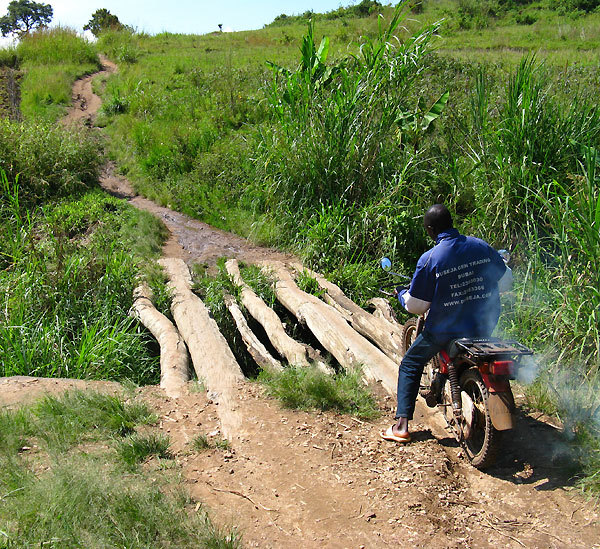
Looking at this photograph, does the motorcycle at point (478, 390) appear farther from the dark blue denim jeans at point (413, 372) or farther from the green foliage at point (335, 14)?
the green foliage at point (335, 14)

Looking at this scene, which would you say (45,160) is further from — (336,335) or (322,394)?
A: (322,394)

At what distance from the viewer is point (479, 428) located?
383cm

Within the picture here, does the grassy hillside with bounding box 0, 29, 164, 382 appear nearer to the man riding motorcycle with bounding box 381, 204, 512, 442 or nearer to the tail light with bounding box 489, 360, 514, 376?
the man riding motorcycle with bounding box 381, 204, 512, 442

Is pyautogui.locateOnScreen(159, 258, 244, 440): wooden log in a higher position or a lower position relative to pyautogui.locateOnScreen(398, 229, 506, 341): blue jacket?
lower

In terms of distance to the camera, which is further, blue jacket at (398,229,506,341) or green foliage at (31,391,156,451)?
green foliage at (31,391,156,451)

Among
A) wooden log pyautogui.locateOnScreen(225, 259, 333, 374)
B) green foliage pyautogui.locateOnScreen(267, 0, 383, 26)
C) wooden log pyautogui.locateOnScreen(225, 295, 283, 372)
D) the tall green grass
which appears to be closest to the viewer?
wooden log pyautogui.locateOnScreen(225, 295, 283, 372)

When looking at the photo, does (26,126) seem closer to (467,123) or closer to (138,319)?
(138,319)

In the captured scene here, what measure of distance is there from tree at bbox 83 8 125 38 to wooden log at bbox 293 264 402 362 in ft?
64.0

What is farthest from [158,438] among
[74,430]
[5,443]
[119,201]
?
[119,201]

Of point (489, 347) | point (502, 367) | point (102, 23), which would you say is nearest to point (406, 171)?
point (489, 347)

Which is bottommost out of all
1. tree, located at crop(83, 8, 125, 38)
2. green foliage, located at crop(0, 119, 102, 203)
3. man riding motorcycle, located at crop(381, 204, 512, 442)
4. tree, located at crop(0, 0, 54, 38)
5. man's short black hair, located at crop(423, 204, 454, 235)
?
man riding motorcycle, located at crop(381, 204, 512, 442)

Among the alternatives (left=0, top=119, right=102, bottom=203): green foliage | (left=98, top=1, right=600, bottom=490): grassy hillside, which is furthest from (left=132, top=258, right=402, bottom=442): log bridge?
(left=0, top=119, right=102, bottom=203): green foliage

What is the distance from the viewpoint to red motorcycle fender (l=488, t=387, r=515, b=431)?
11.4 ft

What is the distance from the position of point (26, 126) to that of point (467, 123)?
30.0 ft
